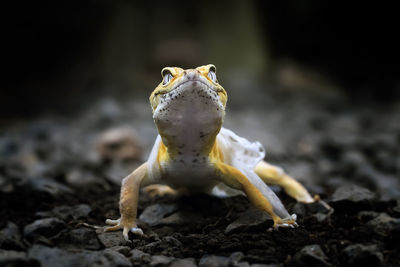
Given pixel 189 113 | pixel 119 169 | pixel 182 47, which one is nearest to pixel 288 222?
pixel 189 113

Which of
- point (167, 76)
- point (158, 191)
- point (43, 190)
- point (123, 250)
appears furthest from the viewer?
point (158, 191)

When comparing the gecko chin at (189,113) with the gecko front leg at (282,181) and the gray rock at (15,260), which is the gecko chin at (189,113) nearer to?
the gecko front leg at (282,181)

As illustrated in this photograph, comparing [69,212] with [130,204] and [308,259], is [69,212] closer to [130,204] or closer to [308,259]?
[130,204]

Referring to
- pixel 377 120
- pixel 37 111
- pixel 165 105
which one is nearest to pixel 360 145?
pixel 377 120

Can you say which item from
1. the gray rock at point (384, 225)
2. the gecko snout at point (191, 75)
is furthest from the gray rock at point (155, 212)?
the gray rock at point (384, 225)

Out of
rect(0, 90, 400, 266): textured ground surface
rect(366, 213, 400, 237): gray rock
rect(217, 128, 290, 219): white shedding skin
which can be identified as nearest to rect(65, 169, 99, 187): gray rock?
rect(0, 90, 400, 266): textured ground surface

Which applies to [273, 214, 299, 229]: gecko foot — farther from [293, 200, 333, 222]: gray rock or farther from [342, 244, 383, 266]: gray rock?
[342, 244, 383, 266]: gray rock

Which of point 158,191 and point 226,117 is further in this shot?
point 226,117

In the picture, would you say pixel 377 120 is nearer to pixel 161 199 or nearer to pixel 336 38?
pixel 336 38
